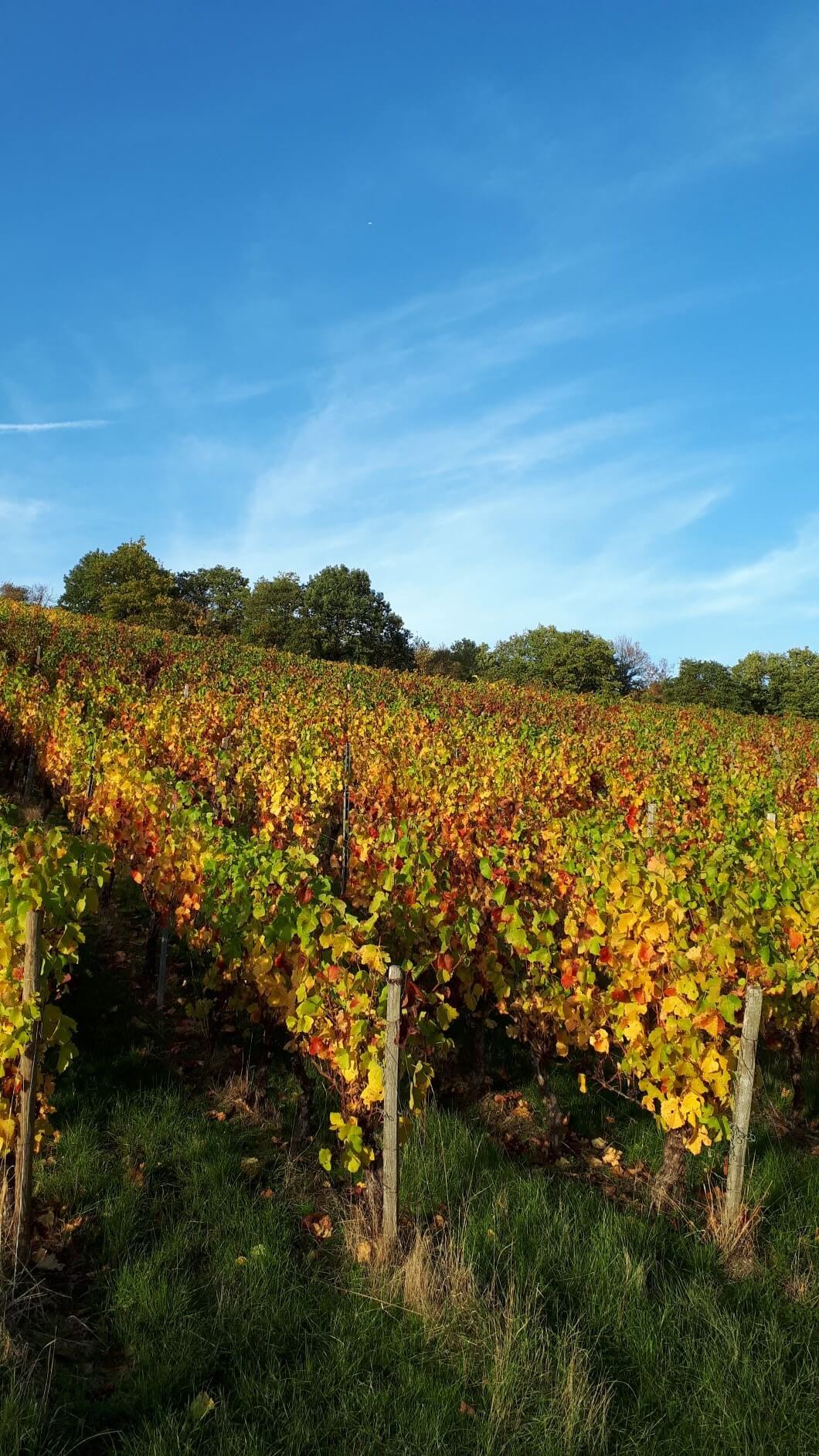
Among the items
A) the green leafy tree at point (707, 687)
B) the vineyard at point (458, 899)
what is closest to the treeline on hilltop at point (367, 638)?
the green leafy tree at point (707, 687)

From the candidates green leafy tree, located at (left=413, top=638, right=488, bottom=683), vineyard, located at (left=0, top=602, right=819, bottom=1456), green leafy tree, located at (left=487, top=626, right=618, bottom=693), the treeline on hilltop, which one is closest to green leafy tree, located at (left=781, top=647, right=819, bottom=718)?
the treeline on hilltop

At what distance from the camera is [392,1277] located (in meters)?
3.23

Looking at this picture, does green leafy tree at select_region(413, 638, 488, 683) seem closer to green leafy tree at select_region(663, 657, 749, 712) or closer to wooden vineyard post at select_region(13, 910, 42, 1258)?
green leafy tree at select_region(663, 657, 749, 712)

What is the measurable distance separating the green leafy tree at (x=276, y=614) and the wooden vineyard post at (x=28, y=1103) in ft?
185

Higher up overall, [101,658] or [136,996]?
[101,658]

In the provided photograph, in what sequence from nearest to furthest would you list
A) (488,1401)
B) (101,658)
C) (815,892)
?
1. (488,1401)
2. (815,892)
3. (101,658)

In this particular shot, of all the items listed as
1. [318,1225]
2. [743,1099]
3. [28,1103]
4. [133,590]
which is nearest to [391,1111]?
[318,1225]

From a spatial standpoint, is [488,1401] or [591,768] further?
[591,768]

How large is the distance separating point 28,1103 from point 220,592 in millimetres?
74927

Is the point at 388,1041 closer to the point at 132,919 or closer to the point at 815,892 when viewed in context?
the point at 815,892

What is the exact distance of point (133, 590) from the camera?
177ft

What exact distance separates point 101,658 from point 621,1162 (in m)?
23.4

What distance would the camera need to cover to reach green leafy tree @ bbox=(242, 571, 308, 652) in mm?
60094

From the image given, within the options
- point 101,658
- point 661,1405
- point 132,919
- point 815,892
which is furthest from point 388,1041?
point 101,658
